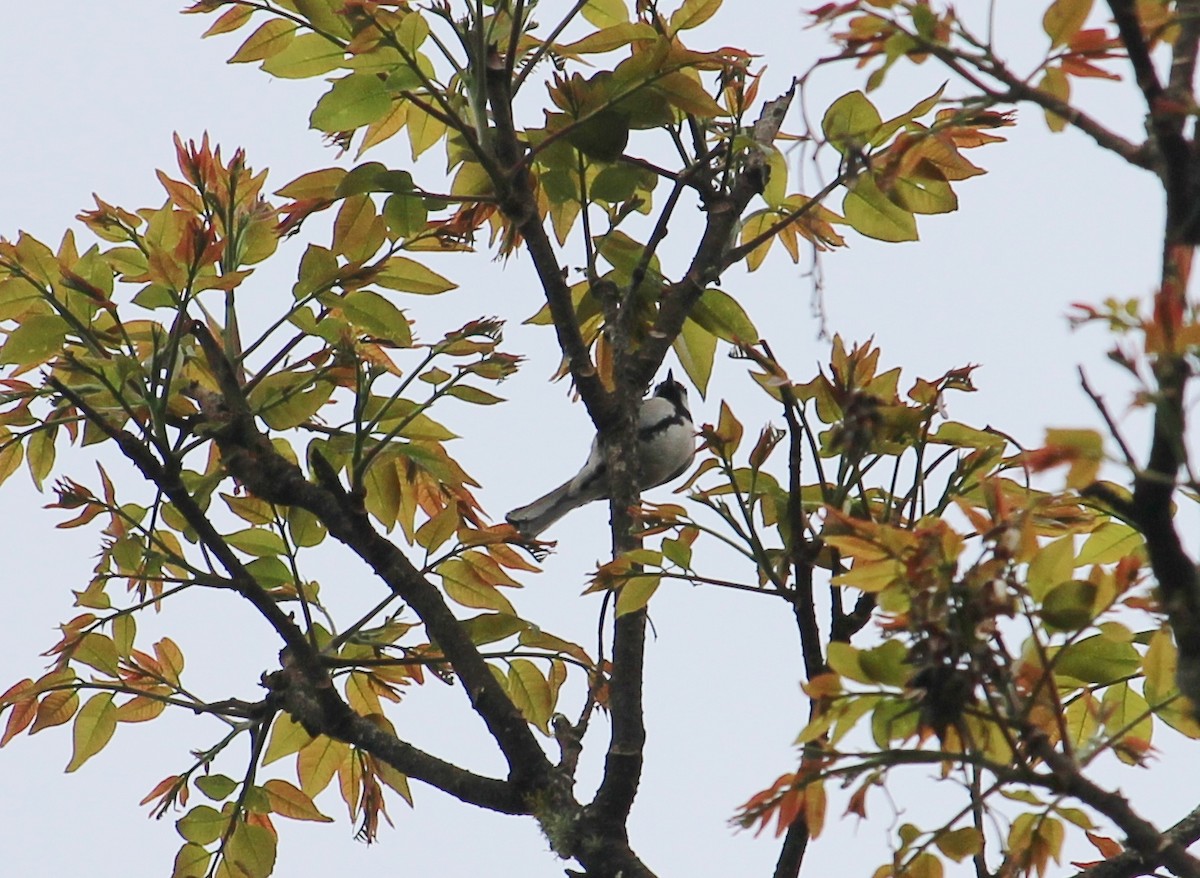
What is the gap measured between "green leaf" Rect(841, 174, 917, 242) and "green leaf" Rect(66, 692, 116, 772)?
1.53 metres

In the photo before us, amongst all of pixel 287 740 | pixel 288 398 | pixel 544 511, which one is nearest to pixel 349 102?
pixel 288 398

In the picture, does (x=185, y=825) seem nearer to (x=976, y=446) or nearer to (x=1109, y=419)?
(x=976, y=446)

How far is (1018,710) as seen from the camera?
1.37m

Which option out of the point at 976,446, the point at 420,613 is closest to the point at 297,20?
the point at 420,613

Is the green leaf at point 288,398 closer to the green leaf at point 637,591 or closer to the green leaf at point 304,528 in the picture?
the green leaf at point 304,528

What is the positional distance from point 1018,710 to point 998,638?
7 centimetres

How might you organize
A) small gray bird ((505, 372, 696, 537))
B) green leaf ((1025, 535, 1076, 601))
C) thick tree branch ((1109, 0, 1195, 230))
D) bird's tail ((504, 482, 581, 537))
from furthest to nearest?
bird's tail ((504, 482, 581, 537)), small gray bird ((505, 372, 696, 537)), green leaf ((1025, 535, 1076, 601)), thick tree branch ((1109, 0, 1195, 230))

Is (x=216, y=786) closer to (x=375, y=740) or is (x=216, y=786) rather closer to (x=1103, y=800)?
(x=375, y=740)

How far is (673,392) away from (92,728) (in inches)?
113

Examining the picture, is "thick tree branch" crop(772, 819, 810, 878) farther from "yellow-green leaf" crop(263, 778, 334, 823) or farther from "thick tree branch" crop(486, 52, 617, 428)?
"yellow-green leaf" crop(263, 778, 334, 823)

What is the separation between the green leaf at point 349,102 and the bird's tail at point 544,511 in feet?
5.83

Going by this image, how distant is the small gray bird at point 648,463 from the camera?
12.4ft

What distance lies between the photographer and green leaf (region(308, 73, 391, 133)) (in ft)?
7.29

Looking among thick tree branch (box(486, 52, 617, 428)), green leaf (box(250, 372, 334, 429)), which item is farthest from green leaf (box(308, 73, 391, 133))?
green leaf (box(250, 372, 334, 429))
